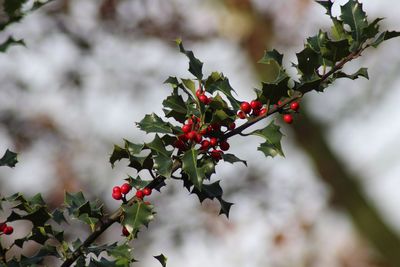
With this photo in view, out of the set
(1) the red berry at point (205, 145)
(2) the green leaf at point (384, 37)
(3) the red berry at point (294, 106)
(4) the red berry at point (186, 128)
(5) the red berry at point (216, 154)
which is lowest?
(5) the red berry at point (216, 154)

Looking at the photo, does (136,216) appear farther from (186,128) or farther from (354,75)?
(354,75)

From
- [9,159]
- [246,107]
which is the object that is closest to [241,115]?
[246,107]

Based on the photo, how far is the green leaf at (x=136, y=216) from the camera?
163 cm

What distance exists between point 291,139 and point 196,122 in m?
6.90

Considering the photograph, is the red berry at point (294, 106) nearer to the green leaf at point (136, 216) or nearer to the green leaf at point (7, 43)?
the green leaf at point (136, 216)

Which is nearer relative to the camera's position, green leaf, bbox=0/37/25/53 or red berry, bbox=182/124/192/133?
red berry, bbox=182/124/192/133

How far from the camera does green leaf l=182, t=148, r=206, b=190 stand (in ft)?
5.26

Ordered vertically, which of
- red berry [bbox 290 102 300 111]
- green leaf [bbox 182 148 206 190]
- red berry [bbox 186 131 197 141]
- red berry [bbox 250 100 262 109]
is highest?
red berry [bbox 250 100 262 109]

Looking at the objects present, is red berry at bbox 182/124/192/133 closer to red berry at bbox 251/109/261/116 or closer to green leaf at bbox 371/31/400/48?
red berry at bbox 251/109/261/116

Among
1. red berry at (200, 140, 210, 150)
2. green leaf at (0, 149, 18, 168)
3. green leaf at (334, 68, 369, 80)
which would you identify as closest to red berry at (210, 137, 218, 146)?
red berry at (200, 140, 210, 150)

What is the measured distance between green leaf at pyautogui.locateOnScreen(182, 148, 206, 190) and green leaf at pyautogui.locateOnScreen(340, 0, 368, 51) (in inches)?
19.2

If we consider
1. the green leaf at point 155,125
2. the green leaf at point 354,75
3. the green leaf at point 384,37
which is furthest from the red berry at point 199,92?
the green leaf at point 384,37

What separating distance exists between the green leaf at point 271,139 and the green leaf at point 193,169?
24 centimetres

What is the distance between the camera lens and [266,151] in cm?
182
